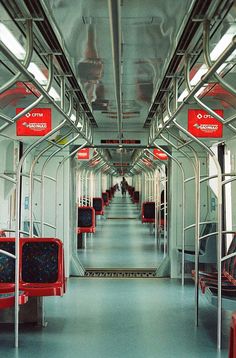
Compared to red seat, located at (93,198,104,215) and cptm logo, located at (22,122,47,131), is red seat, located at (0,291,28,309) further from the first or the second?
red seat, located at (93,198,104,215)

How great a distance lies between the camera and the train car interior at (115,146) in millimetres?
4208

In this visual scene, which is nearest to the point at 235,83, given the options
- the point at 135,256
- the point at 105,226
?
the point at 135,256

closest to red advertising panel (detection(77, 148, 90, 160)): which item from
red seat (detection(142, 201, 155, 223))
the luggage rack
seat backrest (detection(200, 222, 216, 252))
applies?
the luggage rack

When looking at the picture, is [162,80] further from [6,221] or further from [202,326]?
[6,221]

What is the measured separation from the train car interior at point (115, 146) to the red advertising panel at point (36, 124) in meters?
0.02

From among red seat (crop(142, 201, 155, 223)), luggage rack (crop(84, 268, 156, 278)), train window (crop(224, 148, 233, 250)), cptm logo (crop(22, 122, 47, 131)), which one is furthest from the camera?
red seat (crop(142, 201, 155, 223))

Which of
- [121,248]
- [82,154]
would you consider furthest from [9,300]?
[121,248]

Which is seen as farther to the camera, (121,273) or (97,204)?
(97,204)

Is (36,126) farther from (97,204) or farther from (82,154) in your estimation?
(97,204)

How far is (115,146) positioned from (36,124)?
102 inches

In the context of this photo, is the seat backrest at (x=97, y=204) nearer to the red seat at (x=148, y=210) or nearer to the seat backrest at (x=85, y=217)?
the red seat at (x=148, y=210)

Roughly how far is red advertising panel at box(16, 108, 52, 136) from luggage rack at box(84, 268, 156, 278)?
12.2 feet

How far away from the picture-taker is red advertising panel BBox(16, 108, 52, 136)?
26.7 ft

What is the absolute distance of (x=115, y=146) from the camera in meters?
10.6
